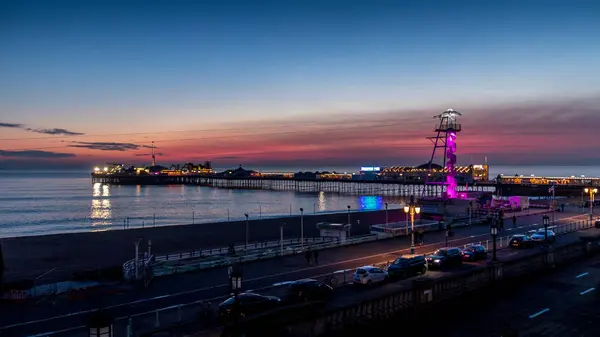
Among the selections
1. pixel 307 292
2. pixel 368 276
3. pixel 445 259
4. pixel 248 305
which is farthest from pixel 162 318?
pixel 445 259

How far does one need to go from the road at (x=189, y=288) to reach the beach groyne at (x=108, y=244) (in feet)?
16.4

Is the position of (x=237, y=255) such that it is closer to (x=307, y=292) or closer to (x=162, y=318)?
(x=307, y=292)

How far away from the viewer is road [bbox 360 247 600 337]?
14859 mm

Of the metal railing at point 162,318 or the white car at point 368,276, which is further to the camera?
the white car at point 368,276

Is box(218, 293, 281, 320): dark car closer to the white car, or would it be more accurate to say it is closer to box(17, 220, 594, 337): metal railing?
box(17, 220, 594, 337): metal railing

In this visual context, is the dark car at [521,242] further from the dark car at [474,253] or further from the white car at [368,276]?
the white car at [368,276]

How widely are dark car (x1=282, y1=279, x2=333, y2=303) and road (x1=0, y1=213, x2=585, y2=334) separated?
2.77 metres

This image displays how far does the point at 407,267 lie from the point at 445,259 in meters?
3.61

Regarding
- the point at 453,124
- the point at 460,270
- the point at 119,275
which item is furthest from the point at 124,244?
the point at 453,124

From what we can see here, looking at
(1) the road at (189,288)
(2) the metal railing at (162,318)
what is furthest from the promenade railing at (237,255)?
(2) the metal railing at (162,318)

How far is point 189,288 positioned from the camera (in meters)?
20.2

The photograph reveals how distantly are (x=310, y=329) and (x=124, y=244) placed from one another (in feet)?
105

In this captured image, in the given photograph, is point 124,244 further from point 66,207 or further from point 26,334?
point 66,207

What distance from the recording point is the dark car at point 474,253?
25.7 meters
